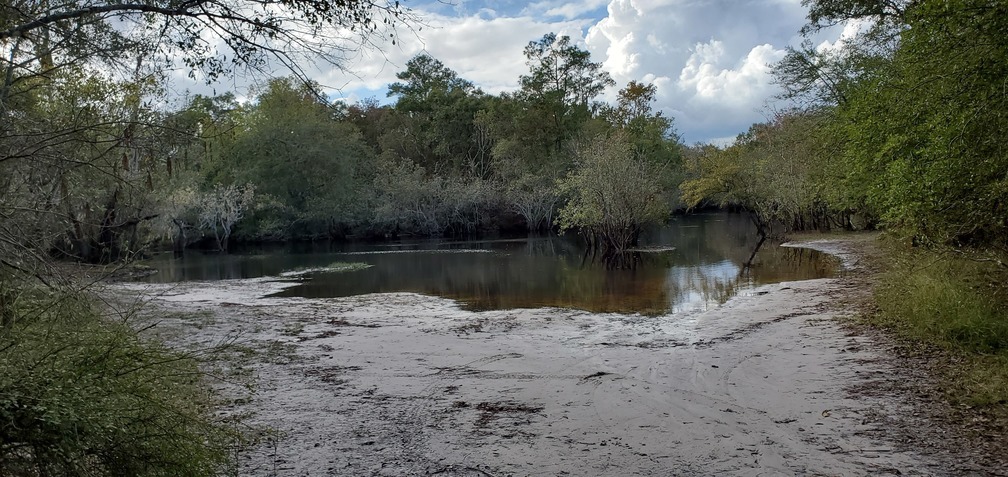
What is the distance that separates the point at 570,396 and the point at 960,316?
15.9ft

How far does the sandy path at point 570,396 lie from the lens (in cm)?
505

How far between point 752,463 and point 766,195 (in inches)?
1359

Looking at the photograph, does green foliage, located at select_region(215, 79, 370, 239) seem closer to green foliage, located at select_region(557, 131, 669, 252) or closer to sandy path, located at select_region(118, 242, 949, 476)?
green foliage, located at select_region(557, 131, 669, 252)

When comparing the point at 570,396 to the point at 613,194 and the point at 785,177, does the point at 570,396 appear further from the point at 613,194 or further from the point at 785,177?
the point at 785,177

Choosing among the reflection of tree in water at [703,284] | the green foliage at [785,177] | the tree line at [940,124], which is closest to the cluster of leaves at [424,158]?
the green foliage at [785,177]

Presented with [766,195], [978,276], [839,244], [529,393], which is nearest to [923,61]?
[978,276]

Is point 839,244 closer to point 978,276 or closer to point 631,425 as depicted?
point 978,276

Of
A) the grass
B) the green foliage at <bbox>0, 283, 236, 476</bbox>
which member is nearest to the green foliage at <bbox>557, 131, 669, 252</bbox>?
the grass

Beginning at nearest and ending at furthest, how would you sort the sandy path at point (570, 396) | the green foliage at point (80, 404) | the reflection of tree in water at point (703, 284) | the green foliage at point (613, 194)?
the green foliage at point (80, 404)
the sandy path at point (570, 396)
the reflection of tree in water at point (703, 284)
the green foliage at point (613, 194)

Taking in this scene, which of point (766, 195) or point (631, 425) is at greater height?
point (766, 195)

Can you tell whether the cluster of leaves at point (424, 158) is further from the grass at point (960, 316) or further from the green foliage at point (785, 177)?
the grass at point (960, 316)

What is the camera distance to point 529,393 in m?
7.02

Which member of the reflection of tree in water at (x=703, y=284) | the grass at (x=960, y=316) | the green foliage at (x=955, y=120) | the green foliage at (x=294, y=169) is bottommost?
the reflection of tree in water at (x=703, y=284)

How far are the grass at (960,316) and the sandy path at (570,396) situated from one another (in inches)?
25.9
